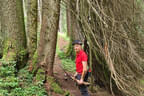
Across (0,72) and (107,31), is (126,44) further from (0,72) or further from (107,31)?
(0,72)

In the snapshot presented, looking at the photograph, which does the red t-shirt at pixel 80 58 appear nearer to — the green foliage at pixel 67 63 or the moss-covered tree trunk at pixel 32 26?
the moss-covered tree trunk at pixel 32 26

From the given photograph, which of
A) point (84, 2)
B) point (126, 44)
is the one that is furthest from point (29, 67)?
point (126, 44)

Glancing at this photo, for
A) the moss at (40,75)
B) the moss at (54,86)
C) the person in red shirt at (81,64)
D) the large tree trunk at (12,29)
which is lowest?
the moss at (54,86)

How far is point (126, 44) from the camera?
5020 mm

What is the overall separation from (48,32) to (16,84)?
6.31 feet

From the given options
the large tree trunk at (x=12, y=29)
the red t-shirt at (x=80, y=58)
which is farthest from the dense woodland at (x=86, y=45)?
the red t-shirt at (x=80, y=58)

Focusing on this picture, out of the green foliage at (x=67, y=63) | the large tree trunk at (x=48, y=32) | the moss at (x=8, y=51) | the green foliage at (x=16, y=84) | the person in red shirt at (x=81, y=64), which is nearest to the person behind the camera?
the person in red shirt at (x=81, y=64)

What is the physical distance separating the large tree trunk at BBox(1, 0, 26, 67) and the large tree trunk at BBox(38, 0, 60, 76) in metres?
0.93

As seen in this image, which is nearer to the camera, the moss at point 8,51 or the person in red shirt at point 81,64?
the person in red shirt at point 81,64

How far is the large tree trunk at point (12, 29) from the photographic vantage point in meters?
6.00

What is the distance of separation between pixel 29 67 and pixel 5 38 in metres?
1.38

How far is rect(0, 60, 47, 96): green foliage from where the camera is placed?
4531 millimetres

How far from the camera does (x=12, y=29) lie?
6.09 meters

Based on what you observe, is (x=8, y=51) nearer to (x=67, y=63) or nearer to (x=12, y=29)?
(x=12, y=29)
